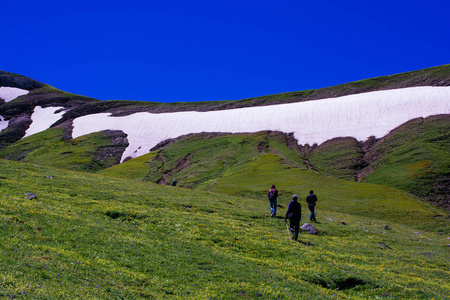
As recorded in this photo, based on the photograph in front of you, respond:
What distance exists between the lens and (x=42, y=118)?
186 meters

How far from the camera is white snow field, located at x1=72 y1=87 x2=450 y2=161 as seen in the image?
106188 mm

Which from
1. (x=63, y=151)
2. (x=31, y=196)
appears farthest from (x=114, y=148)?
(x=31, y=196)

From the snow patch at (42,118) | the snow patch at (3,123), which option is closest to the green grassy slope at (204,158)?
the snow patch at (42,118)

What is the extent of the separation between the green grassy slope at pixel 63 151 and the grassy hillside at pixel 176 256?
290ft

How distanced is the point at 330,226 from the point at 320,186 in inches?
1330

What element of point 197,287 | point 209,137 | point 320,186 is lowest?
point 197,287

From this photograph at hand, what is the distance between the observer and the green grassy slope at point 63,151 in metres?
116

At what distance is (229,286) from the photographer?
15453 mm

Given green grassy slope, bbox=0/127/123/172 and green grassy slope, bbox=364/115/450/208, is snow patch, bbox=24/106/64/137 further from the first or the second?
green grassy slope, bbox=364/115/450/208

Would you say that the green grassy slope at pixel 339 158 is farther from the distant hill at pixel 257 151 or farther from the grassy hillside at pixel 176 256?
the grassy hillside at pixel 176 256

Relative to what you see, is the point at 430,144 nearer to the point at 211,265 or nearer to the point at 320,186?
the point at 320,186

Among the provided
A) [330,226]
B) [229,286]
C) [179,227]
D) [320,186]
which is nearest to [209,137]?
[320,186]

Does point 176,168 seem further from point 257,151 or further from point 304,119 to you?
point 304,119

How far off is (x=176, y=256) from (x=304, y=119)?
112m
